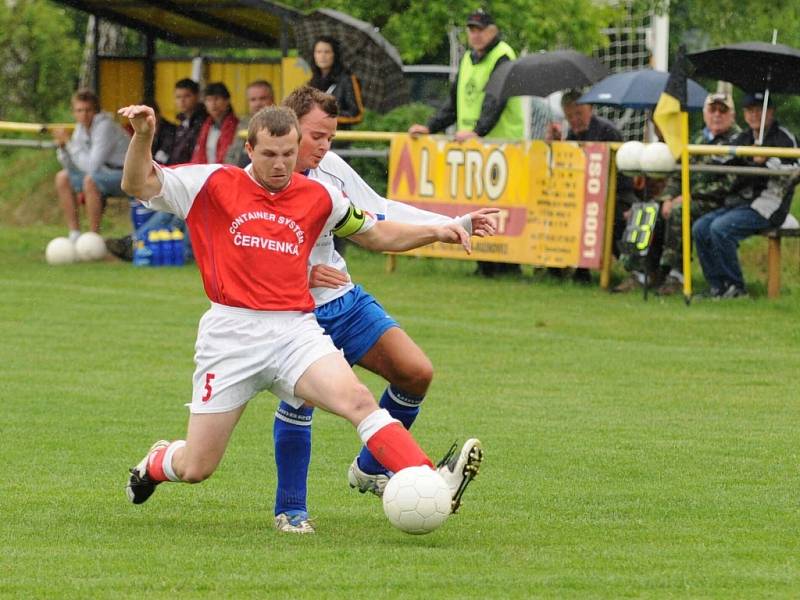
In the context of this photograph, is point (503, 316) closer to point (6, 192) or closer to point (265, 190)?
point (265, 190)

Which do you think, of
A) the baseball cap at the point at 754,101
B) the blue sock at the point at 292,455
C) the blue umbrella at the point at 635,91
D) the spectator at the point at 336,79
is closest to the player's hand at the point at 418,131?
the spectator at the point at 336,79

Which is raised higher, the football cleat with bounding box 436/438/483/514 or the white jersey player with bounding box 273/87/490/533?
the white jersey player with bounding box 273/87/490/533

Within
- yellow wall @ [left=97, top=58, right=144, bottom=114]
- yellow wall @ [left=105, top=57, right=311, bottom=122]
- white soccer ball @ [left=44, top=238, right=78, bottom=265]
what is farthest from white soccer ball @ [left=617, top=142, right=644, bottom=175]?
yellow wall @ [left=97, top=58, right=144, bottom=114]

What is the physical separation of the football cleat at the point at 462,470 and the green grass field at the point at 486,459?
0.18 meters

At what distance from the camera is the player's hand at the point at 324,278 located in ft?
22.9

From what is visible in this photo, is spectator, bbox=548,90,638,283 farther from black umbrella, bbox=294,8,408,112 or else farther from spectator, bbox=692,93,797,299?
black umbrella, bbox=294,8,408,112

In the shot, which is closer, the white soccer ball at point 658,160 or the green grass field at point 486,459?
the green grass field at point 486,459

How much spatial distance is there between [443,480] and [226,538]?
848mm

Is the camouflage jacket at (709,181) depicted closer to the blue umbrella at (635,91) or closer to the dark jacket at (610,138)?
the dark jacket at (610,138)

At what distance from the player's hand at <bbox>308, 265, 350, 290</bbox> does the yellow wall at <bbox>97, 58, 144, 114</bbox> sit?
15452 millimetres

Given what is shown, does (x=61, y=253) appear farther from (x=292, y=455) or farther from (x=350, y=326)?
(x=292, y=455)

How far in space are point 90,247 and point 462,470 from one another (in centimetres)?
1262

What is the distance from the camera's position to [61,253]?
18078 mm

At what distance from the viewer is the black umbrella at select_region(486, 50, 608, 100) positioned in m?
15.7
